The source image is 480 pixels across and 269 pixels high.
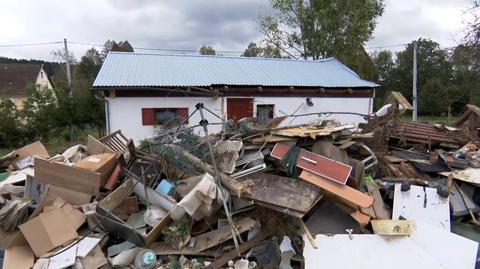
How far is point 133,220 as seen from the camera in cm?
450

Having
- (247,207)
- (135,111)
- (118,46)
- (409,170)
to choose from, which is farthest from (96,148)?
(118,46)

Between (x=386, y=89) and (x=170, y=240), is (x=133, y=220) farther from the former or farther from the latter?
(x=386, y=89)

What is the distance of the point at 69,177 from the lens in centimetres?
481

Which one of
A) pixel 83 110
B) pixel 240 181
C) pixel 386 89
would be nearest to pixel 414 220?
pixel 240 181

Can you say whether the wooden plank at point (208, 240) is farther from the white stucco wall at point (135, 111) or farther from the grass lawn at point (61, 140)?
the grass lawn at point (61, 140)

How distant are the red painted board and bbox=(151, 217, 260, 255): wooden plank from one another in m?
1.00

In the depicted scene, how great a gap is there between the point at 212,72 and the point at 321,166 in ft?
31.9

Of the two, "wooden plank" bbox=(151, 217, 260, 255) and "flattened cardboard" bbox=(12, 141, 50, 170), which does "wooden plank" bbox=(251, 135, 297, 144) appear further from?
"flattened cardboard" bbox=(12, 141, 50, 170)

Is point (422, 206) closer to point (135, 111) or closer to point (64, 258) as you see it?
point (64, 258)

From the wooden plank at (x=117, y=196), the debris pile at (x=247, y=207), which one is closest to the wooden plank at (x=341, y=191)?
the debris pile at (x=247, y=207)

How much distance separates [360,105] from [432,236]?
453 inches

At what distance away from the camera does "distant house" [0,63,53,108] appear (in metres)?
26.2

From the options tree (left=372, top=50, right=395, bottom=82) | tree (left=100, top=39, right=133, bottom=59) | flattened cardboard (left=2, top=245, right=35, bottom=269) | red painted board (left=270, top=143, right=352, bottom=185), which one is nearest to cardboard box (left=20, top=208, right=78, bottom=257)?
flattened cardboard (left=2, top=245, right=35, bottom=269)

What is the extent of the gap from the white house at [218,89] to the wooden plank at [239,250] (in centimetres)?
672
